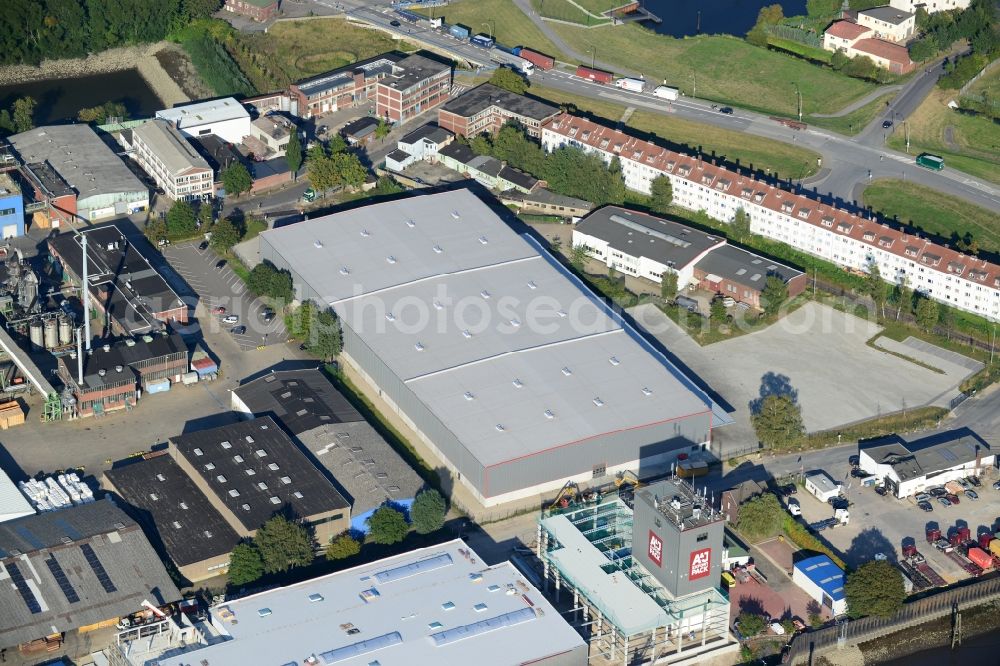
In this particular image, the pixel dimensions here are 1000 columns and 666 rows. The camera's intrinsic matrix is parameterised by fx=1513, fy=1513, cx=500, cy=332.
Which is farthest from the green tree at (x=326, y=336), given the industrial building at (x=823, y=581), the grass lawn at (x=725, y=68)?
the grass lawn at (x=725, y=68)

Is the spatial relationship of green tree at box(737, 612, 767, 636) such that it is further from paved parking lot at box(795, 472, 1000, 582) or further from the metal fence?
paved parking lot at box(795, 472, 1000, 582)

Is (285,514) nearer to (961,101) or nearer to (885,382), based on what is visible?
(885,382)

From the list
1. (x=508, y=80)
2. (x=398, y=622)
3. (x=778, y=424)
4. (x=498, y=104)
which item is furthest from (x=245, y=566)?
(x=508, y=80)

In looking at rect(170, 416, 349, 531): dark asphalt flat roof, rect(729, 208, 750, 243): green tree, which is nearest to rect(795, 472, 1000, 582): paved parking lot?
rect(170, 416, 349, 531): dark asphalt flat roof

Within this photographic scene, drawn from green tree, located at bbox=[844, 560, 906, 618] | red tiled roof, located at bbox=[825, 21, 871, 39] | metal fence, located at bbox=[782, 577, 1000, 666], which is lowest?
metal fence, located at bbox=[782, 577, 1000, 666]

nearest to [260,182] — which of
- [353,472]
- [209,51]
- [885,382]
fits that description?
[209,51]

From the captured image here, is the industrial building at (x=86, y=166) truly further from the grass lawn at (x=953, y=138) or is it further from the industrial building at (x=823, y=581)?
the grass lawn at (x=953, y=138)

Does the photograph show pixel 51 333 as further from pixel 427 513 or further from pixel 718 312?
pixel 718 312
